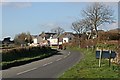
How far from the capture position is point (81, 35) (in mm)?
122812

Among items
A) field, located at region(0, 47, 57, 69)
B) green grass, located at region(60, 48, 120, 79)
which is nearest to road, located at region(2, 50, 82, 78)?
green grass, located at region(60, 48, 120, 79)

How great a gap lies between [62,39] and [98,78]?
15371 centimetres

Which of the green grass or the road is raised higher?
the green grass

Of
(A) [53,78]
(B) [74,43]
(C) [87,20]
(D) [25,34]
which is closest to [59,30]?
(D) [25,34]

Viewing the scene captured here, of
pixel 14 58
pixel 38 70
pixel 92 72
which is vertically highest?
pixel 92 72

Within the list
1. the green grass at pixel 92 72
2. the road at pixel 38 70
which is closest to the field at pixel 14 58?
the road at pixel 38 70

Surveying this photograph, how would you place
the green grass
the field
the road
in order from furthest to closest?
the field, the road, the green grass

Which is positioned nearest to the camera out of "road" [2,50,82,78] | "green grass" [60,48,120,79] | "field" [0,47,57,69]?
"green grass" [60,48,120,79]

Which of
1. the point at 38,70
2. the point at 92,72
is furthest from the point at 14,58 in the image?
the point at 92,72

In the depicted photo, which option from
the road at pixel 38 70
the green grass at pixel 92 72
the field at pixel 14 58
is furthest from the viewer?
the field at pixel 14 58

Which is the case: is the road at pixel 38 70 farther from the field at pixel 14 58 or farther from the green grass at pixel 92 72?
the field at pixel 14 58

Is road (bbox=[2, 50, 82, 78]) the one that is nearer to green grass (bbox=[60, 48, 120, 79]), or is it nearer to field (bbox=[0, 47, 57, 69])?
green grass (bbox=[60, 48, 120, 79])

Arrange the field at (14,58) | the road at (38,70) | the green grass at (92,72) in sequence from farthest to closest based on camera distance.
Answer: the field at (14,58) → the road at (38,70) → the green grass at (92,72)

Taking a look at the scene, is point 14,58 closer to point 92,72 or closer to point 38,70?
point 38,70
